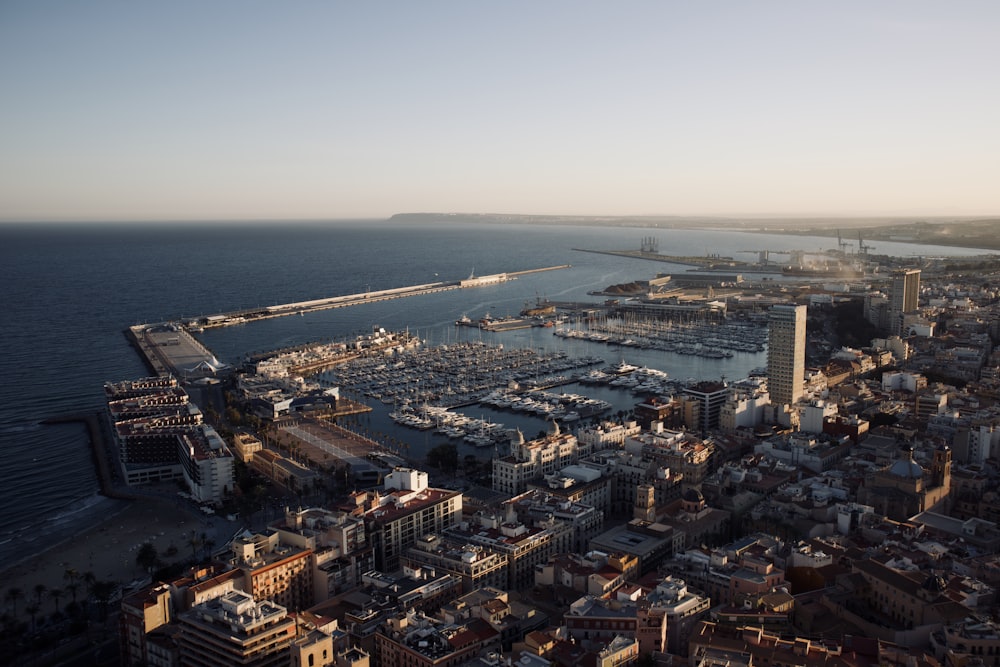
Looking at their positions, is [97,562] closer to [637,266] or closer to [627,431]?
[627,431]

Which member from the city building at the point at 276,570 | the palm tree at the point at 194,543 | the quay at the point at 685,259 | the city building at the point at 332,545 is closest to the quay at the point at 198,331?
the palm tree at the point at 194,543

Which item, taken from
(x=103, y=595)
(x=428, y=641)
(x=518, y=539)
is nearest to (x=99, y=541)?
(x=103, y=595)

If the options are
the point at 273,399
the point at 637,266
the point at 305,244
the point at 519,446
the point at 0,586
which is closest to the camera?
the point at 0,586

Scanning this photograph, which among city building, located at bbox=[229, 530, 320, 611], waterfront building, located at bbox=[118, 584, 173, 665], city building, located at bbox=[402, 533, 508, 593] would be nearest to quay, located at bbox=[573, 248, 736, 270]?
city building, located at bbox=[402, 533, 508, 593]

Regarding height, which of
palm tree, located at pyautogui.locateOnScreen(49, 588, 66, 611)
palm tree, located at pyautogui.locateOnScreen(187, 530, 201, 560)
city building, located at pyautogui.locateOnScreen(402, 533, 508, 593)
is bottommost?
palm tree, located at pyautogui.locateOnScreen(187, 530, 201, 560)

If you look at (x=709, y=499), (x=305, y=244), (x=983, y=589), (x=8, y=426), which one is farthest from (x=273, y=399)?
(x=305, y=244)

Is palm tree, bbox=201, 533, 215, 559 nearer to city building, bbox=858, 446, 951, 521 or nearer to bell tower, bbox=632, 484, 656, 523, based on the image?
bell tower, bbox=632, 484, 656, 523
